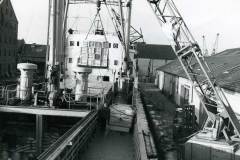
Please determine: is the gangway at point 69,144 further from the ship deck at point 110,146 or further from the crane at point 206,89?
the crane at point 206,89

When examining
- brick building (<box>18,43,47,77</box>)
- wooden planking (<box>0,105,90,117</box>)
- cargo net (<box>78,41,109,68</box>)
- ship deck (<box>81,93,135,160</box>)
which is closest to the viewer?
ship deck (<box>81,93,135,160</box>)

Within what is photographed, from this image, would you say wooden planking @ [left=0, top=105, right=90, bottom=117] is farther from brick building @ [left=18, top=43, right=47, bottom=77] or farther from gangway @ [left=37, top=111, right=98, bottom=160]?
brick building @ [left=18, top=43, right=47, bottom=77]

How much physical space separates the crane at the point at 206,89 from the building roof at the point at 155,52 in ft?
189

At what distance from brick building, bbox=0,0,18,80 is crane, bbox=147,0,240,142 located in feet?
129

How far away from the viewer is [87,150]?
11406 mm

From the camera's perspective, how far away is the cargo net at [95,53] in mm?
28969

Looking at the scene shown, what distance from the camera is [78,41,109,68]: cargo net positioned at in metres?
29.0

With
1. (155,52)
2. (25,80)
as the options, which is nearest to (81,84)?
(25,80)

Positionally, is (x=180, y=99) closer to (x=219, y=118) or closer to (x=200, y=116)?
(x=200, y=116)

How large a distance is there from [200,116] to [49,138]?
9348 millimetres

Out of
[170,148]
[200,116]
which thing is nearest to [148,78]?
[200,116]

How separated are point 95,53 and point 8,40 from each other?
101 feet

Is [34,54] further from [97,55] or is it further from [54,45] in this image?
[54,45]

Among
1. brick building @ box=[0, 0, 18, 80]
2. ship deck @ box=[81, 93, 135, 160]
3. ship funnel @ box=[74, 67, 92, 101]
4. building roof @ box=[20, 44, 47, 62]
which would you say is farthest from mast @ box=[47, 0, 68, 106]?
building roof @ box=[20, 44, 47, 62]
